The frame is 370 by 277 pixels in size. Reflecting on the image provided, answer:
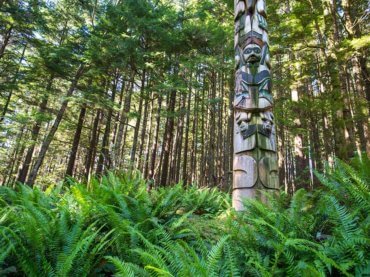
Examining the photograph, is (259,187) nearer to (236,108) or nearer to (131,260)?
(236,108)

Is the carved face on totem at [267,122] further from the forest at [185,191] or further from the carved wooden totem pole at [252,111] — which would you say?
the forest at [185,191]

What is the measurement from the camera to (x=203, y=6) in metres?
16.0

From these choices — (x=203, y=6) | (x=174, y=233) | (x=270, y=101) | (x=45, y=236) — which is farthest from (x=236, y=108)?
(x=203, y=6)

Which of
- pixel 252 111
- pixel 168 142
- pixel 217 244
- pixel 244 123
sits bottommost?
pixel 217 244

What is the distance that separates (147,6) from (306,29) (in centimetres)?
797

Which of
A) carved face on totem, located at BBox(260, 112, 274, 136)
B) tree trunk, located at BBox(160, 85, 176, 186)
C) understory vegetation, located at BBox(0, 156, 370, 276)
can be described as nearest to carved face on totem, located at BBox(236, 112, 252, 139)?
carved face on totem, located at BBox(260, 112, 274, 136)

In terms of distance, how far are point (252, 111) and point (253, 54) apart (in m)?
1.22

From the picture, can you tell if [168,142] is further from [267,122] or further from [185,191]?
[267,122]

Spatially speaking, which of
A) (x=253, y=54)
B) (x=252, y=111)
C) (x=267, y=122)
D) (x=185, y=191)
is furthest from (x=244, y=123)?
(x=185, y=191)

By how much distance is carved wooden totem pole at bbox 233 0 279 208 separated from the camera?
15.7 feet

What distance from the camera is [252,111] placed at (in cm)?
521

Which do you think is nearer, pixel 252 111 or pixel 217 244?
pixel 217 244

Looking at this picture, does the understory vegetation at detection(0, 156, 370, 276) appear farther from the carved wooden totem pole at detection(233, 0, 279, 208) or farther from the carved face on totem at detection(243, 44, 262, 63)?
the carved face on totem at detection(243, 44, 262, 63)

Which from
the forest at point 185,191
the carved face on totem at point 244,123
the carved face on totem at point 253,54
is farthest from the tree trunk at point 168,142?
the carved face on totem at point 244,123
